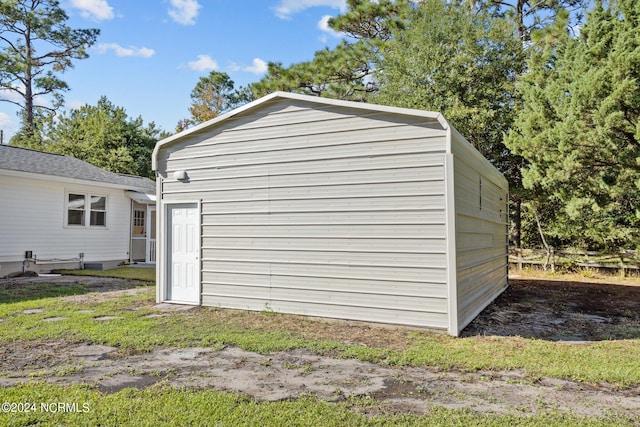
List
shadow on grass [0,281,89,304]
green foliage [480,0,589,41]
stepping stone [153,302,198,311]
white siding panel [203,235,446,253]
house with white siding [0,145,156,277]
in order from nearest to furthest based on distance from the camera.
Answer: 1. white siding panel [203,235,446,253]
2. stepping stone [153,302,198,311]
3. shadow on grass [0,281,89,304]
4. house with white siding [0,145,156,277]
5. green foliage [480,0,589,41]

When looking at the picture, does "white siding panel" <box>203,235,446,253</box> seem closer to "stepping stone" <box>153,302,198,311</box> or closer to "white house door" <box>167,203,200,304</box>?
→ "white house door" <box>167,203,200,304</box>

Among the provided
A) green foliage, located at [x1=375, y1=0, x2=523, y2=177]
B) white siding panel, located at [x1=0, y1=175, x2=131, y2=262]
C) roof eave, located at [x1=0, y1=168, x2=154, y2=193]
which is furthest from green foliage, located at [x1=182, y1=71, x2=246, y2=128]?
green foliage, located at [x1=375, y1=0, x2=523, y2=177]

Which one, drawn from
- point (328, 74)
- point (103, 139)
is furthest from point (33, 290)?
point (103, 139)

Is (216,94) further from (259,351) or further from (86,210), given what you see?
(259,351)

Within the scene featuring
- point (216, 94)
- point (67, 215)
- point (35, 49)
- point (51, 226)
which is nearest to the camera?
point (51, 226)

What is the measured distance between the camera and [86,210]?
1326 cm

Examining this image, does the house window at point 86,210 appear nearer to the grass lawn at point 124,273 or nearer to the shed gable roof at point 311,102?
the grass lawn at point 124,273

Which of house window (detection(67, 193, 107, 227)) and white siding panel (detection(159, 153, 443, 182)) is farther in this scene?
house window (detection(67, 193, 107, 227))

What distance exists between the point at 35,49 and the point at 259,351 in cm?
2895

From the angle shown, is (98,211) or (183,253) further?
(98,211)

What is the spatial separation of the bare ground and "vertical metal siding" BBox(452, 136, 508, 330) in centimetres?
84

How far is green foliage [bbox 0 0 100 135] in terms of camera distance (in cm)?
2434

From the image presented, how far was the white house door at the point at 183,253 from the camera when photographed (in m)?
7.31

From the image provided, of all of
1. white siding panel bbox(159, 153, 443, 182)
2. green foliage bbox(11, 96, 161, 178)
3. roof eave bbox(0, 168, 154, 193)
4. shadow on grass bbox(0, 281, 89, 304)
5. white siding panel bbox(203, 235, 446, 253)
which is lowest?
shadow on grass bbox(0, 281, 89, 304)
